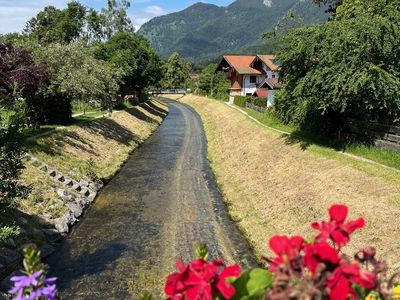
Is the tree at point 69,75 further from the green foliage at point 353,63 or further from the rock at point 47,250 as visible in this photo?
the rock at point 47,250

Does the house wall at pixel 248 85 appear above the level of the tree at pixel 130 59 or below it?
below

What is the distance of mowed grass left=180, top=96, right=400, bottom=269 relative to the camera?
15.0 m

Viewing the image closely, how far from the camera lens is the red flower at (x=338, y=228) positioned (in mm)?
2322

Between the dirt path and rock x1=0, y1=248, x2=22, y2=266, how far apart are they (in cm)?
133

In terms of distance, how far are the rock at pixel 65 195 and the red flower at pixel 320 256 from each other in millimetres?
21259

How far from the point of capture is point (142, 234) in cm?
1898

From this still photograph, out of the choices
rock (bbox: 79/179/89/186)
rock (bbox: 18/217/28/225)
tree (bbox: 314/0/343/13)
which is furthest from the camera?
tree (bbox: 314/0/343/13)

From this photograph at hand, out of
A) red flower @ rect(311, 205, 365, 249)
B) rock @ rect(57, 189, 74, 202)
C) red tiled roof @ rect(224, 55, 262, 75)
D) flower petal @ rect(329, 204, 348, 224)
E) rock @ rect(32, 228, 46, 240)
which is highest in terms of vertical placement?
red tiled roof @ rect(224, 55, 262, 75)

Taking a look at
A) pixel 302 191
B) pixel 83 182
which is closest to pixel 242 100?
pixel 83 182

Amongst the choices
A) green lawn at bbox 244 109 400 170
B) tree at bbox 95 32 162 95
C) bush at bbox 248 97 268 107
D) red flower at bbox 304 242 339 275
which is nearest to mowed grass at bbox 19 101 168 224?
tree at bbox 95 32 162 95

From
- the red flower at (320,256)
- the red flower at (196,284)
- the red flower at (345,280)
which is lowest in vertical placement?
the red flower at (196,284)

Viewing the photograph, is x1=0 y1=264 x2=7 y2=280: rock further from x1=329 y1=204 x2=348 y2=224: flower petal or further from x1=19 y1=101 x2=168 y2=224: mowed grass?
x1=329 y1=204 x2=348 y2=224: flower petal

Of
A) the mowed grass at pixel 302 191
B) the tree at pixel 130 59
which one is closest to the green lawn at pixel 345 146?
the mowed grass at pixel 302 191

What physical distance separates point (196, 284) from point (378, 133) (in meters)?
22.4
